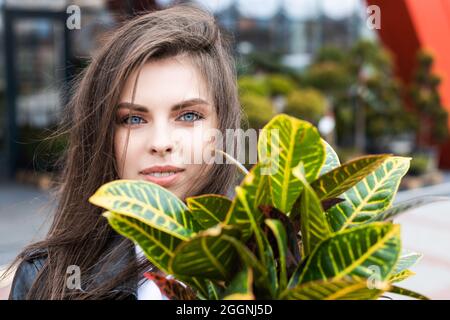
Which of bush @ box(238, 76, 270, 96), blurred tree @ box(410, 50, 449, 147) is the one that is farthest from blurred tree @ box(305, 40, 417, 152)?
bush @ box(238, 76, 270, 96)

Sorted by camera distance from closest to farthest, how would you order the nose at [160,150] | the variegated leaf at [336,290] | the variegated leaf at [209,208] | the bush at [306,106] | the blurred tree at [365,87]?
1. the variegated leaf at [336,290]
2. the variegated leaf at [209,208]
3. the nose at [160,150]
4. the bush at [306,106]
5. the blurred tree at [365,87]

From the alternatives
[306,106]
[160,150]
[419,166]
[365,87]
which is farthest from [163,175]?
[419,166]

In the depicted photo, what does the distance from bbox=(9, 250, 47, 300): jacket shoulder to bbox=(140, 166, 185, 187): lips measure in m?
0.34

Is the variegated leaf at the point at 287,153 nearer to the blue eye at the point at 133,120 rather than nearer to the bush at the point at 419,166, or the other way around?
the blue eye at the point at 133,120

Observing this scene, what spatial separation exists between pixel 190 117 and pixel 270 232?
444 millimetres

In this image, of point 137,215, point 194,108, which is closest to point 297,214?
point 137,215

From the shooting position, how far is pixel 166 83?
1.06m

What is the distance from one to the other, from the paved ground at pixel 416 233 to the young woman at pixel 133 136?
2.44 m

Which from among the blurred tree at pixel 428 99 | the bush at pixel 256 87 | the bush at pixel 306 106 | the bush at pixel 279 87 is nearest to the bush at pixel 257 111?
the bush at pixel 256 87

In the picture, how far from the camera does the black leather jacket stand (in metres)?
1.01

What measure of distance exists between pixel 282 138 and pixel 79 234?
0.63 meters

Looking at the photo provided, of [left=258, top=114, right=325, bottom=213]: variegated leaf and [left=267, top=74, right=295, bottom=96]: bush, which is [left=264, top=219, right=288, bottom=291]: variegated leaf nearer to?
[left=258, top=114, right=325, bottom=213]: variegated leaf

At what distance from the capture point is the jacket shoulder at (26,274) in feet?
3.78
